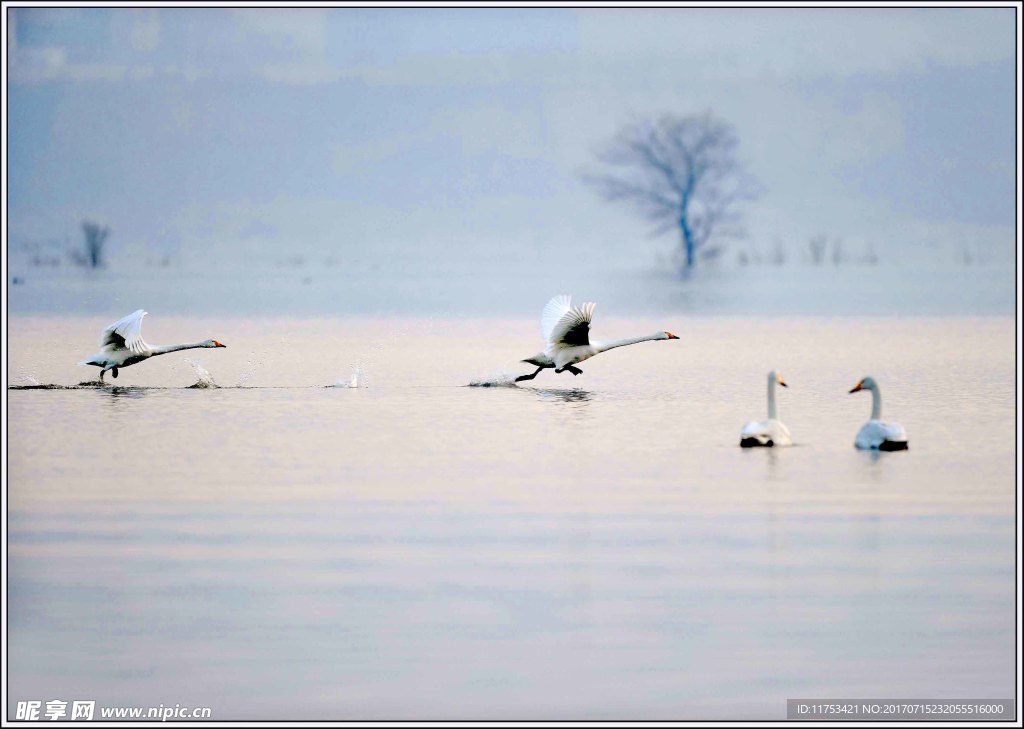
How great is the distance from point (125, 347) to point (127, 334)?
261 millimetres

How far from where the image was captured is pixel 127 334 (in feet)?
43.5

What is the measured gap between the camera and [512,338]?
2202 centimetres

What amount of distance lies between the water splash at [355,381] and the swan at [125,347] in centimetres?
136

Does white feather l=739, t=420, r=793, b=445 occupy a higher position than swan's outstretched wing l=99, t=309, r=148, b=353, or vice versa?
swan's outstretched wing l=99, t=309, r=148, b=353

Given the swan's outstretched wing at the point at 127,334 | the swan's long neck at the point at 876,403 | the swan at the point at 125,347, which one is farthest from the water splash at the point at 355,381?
the swan's long neck at the point at 876,403

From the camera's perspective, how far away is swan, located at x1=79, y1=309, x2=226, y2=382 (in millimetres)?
13258

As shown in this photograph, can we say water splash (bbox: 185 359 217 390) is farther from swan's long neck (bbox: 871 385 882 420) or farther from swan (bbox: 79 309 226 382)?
swan's long neck (bbox: 871 385 882 420)

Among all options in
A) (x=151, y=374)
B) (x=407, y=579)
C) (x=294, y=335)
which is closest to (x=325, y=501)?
(x=407, y=579)

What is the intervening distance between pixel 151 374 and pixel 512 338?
7.72 meters

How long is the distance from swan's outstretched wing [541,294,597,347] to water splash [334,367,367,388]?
6.05ft

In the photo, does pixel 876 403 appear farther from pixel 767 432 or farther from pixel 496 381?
pixel 496 381

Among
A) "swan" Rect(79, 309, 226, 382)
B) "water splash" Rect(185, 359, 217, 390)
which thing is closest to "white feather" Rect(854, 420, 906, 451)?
"swan" Rect(79, 309, 226, 382)

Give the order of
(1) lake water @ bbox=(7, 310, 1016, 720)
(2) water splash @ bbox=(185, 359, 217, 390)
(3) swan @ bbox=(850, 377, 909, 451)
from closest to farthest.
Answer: (1) lake water @ bbox=(7, 310, 1016, 720) < (3) swan @ bbox=(850, 377, 909, 451) < (2) water splash @ bbox=(185, 359, 217, 390)

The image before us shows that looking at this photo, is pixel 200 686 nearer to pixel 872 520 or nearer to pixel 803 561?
pixel 803 561
